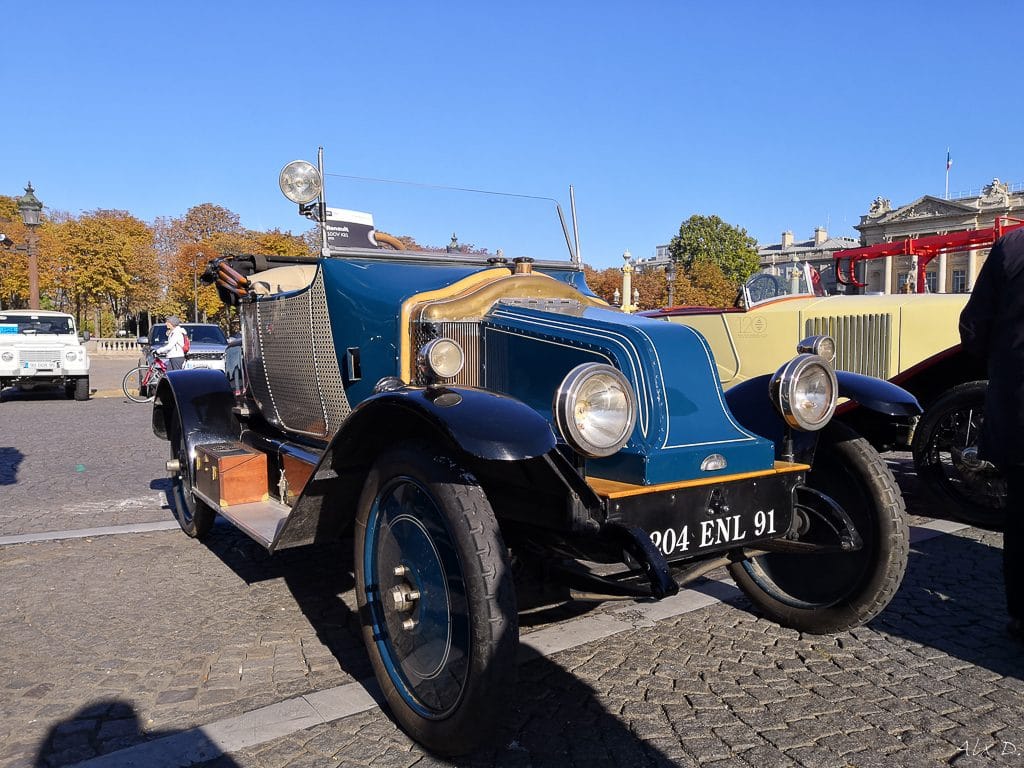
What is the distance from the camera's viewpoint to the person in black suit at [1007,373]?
299 centimetres

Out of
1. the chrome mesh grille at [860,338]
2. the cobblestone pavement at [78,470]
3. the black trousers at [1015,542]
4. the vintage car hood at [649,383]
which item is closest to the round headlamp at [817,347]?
the vintage car hood at [649,383]

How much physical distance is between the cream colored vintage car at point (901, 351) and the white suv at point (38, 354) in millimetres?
11496

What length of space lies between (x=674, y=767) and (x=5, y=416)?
41.9ft

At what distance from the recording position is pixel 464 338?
3.23 meters

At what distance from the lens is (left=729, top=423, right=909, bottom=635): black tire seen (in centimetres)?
307

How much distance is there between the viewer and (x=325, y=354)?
3.81 metres

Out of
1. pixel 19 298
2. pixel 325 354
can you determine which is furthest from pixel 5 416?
pixel 19 298

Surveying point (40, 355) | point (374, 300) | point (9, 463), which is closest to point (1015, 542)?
point (374, 300)

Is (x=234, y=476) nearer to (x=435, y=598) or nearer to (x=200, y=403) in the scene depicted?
(x=200, y=403)

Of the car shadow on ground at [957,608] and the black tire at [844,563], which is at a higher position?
the black tire at [844,563]

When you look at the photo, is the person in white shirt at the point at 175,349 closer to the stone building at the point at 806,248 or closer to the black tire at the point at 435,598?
the black tire at the point at 435,598

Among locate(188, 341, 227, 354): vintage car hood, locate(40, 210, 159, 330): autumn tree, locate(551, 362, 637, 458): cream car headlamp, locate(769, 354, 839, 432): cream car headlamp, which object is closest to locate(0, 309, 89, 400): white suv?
locate(188, 341, 227, 354): vintage car hood

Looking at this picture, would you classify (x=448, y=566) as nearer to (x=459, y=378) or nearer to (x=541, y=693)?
(x=541, y=693)

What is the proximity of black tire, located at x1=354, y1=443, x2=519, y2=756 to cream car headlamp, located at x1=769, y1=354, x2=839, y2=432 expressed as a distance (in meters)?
1.24
